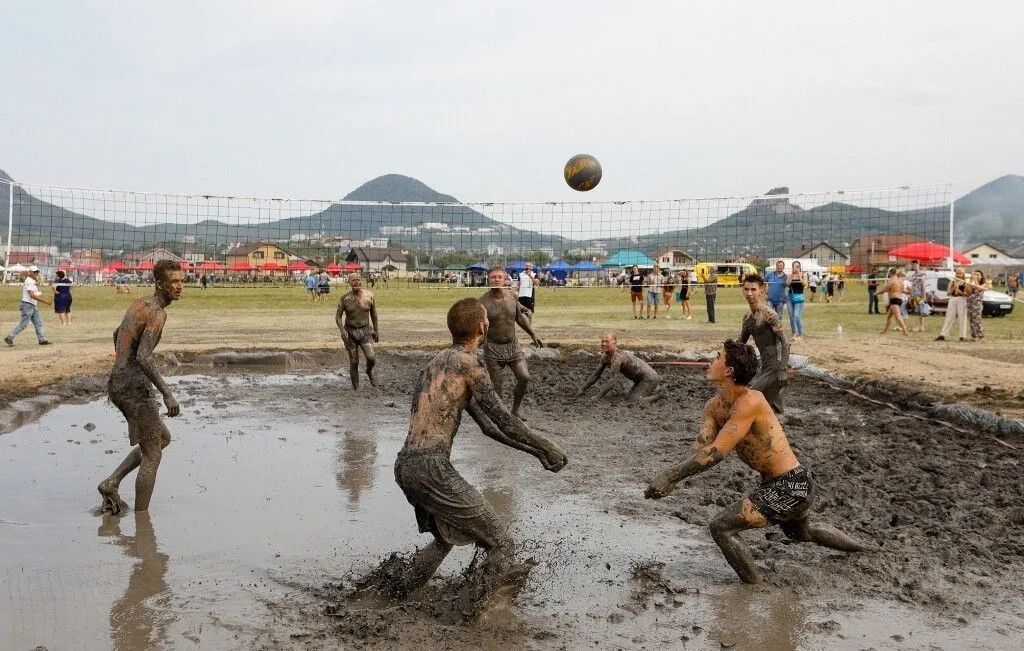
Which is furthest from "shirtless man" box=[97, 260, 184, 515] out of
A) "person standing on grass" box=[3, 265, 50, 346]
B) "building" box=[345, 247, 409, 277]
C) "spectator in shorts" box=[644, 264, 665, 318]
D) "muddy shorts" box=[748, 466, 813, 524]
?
"building" box=[345, 247, 409, 277]

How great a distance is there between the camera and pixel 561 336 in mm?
20250

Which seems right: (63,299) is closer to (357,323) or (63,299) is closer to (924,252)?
(357,323)


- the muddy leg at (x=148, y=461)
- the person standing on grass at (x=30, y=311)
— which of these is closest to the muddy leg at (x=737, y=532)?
the muddy leg at (x=148, y=461)

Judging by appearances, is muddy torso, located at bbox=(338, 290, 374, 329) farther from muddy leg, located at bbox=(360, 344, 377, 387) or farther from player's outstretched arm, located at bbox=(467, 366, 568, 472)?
player's outstretched arm, located at bbox=(467, 366, 568, 472)

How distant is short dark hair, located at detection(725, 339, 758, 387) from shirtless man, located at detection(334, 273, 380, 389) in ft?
27.8

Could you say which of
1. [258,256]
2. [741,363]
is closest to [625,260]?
[258,256]

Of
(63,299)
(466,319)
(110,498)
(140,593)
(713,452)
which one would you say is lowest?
(140,593)

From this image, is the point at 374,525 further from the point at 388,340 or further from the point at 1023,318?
the point at 1023,318

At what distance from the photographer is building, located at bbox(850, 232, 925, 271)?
3462cm

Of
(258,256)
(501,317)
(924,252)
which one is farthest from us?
(258,256)

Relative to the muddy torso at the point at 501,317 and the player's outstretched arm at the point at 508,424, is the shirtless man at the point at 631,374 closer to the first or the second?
the muddy torso at the point at 501,317

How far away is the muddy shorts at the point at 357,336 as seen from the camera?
13.5 meters

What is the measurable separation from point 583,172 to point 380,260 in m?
33.5

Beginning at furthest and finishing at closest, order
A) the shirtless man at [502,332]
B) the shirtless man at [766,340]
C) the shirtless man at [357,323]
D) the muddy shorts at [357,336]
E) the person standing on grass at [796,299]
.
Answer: the person standing on grass at [796,299], the muddy shorts at [357,336], the shirtless man at [357,323], the shirtless man at [502,332], the shirtless man at [766,340]
